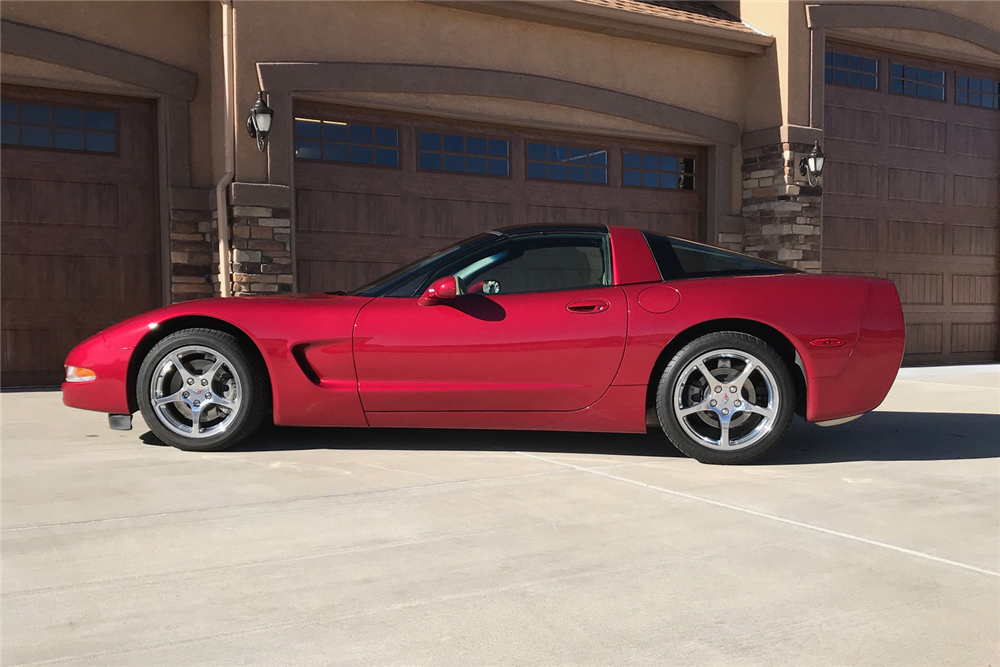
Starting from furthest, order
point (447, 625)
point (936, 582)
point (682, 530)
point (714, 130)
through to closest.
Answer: point (714, 130) → point (682, 530) → point (936, 582) → point (447, 625)

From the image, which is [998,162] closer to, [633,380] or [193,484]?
[633,380]

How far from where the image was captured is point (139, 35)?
880 cm

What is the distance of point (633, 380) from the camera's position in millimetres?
Answer: 4629

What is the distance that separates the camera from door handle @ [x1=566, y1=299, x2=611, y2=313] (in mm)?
4660

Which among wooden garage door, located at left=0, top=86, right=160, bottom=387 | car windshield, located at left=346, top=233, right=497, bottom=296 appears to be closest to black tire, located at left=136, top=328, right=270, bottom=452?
car windshield, located at left=346, top=233, right=497, bottom=296

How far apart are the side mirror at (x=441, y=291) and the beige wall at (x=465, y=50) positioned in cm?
473

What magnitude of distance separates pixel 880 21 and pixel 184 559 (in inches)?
473

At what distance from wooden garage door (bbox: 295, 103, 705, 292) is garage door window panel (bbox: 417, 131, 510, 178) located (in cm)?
1

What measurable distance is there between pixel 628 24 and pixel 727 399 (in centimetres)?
721

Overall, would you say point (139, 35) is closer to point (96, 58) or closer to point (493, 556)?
point (96, 58)

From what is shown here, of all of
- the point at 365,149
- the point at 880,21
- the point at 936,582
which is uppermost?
the point at 880,21

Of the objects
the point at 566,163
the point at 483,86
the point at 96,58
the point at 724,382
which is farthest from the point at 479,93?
the point at 724,382

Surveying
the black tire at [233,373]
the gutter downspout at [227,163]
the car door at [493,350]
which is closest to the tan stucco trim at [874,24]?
the gutter downspout at [227,163]

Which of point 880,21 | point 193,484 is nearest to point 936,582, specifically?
point 193,484
